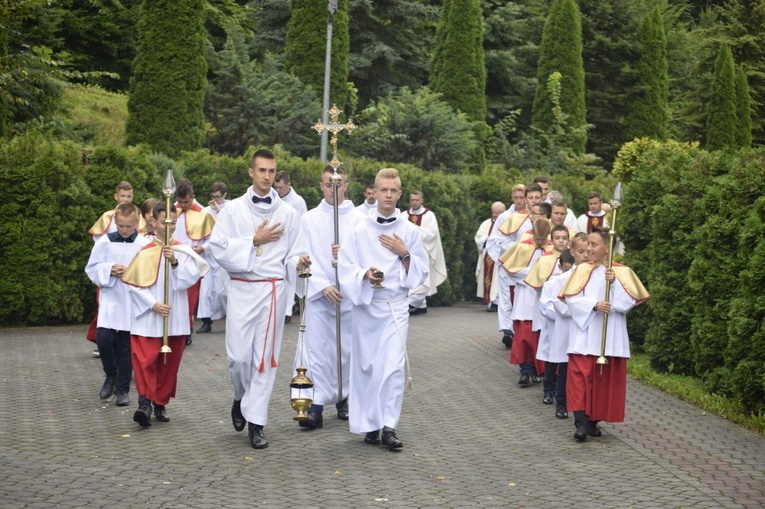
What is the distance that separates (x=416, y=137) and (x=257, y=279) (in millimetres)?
19707

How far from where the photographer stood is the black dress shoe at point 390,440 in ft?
29.6

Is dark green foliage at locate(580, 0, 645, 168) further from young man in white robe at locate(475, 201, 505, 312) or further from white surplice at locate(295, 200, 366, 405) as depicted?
white surplice at locate(295, 200, 366, 405)

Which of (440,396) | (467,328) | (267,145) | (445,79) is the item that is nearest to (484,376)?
(440,396)

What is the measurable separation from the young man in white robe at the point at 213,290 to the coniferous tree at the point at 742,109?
1219 inches

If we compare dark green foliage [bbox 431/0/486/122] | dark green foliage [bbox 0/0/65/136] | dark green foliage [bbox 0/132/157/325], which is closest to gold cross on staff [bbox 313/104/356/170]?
dark green foliage [bbox 0/132/157/325]

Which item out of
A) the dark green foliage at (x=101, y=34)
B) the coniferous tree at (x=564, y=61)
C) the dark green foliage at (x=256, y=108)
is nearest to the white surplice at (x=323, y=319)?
the dark green foliage at (x=256, y=108)

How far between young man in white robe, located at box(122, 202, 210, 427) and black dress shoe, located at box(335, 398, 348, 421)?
4.94ft

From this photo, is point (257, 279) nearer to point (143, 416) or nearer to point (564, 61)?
point (143, 416)

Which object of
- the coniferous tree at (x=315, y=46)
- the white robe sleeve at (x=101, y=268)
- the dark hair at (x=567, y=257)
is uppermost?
the coniferous tree at (x=315, y=46)

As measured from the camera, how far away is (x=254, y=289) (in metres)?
9.30

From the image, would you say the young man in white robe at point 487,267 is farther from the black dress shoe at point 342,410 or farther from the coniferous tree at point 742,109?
the coniferous tree at point 742,109

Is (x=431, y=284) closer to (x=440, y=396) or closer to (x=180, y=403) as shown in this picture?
(x=440, y=396)

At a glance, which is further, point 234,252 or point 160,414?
point 160,414

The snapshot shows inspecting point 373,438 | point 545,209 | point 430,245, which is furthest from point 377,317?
point 430,245
